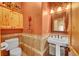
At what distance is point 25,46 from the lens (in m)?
1.25

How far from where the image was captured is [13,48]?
125cm

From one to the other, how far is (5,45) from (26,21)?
0.97 feet

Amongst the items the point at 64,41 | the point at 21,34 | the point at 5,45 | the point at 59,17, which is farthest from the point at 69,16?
the point at 5,45

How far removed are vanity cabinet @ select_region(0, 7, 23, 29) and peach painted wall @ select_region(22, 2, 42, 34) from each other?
1.9 inches

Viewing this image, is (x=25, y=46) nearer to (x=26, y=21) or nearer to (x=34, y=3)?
(x=26, y=21)

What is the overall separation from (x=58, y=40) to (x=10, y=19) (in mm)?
484

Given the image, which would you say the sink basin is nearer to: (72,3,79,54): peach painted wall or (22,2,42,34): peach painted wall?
(22,2,42,34): peach painted wall

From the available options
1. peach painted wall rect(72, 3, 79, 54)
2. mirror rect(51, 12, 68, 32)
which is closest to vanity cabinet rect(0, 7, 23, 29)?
mirror rect(51, 12, 68, 32)

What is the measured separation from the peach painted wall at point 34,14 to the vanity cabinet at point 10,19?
5 centimetres

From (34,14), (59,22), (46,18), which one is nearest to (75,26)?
(59,22)

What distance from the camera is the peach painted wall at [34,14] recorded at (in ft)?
4.08

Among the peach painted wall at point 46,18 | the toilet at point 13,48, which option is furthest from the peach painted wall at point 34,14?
the toilet at point 13,48

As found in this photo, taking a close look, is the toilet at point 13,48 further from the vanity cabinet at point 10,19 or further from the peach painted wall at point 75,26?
the peach painted wall at point 75,26

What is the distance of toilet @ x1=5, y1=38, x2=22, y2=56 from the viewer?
4.06ft
